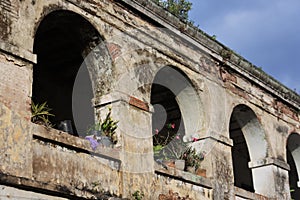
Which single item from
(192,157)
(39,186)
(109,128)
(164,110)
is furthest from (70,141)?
(164,110)

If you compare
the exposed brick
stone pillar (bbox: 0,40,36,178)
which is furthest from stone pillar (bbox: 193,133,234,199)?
stone pillar (bbox: 0,40,36,178)

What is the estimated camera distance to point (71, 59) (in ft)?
31.9

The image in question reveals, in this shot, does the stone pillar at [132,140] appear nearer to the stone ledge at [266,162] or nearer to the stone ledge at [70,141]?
the stone ledge at [70,141]

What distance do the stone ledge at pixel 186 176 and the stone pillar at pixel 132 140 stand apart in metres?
0.32

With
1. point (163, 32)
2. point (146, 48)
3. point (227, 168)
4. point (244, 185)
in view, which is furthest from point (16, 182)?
point (244, 185)

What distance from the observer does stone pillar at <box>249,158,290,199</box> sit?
36.2ft

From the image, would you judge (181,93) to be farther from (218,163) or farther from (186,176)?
(186,176)

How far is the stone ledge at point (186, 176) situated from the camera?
28.0 feet

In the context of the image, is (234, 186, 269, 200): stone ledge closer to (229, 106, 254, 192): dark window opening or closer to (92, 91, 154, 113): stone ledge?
(92, 91, 154, 113): stone ledge

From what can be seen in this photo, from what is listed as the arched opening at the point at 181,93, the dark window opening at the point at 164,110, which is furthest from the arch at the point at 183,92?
the dark window opening at the point at 164,110

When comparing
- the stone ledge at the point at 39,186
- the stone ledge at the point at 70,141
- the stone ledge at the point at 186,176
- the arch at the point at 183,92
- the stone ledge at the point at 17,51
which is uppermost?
the arch at the point at 183,92

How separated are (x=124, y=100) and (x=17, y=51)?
1.96 meters

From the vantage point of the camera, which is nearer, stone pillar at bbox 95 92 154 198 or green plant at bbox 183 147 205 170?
stone pillar at bbox 95 92 154 198

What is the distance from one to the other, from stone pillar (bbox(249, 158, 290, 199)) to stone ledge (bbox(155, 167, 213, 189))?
6.60 feet
